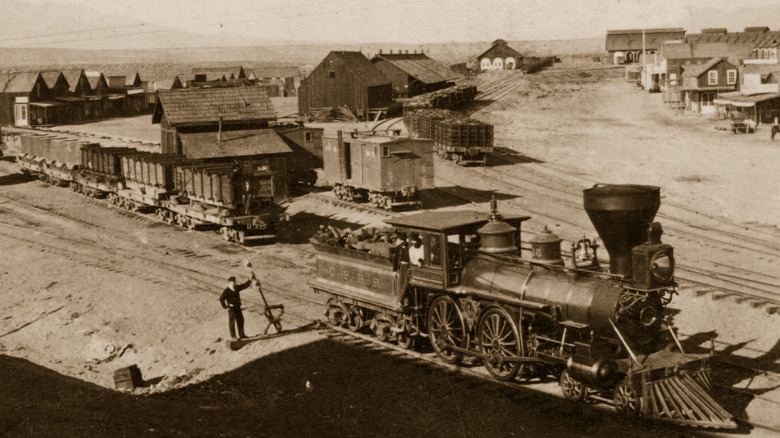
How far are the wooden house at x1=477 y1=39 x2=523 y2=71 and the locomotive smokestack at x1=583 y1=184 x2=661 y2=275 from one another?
8476 cm

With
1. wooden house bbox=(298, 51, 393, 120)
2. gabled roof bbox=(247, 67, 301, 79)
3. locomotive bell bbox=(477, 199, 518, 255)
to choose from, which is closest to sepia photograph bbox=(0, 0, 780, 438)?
locomotive bell bbox=(477, 199, 518, 255)

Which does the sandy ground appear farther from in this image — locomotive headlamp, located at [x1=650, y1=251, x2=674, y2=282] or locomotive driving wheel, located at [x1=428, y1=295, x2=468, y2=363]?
locomotive headlamp, located at [x1=650, y1=251, x2=674, y2=282]

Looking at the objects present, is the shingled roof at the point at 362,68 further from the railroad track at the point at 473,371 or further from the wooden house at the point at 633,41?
the wooden house at the point at 633,41

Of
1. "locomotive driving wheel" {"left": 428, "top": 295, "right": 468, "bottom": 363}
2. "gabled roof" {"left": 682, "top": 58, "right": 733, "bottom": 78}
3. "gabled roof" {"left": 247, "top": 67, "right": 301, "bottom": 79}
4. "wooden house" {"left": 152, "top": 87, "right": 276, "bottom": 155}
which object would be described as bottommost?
"locomotive driving wheel" {"left": 428, "top": 295, "right": 468, "bottom": 363}

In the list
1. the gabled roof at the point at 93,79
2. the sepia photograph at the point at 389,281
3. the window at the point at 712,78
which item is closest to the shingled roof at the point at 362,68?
the sepia photograph at the point at 389,281

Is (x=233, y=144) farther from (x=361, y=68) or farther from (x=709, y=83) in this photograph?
(x=709, y=83)

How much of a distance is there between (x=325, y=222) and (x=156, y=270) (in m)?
8.03

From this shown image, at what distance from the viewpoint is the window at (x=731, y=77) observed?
203 ft

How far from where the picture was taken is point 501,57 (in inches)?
Answer: 3858

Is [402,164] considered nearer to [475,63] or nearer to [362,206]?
[362,206]

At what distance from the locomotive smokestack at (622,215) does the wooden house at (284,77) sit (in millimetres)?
77230

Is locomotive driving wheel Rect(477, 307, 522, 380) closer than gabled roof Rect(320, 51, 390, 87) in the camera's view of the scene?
Yes

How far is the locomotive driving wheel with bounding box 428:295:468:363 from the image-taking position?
16.8m

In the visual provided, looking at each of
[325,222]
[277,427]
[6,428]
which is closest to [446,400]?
[277,427]
